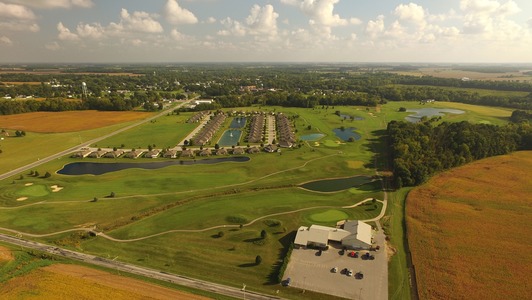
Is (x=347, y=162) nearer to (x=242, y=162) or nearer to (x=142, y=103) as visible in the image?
(x=242, y=162)

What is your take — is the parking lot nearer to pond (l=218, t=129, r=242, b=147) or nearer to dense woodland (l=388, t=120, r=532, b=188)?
dense woodland (l=388, t=120, r=532, b=188)

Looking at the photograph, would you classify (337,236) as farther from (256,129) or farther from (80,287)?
(256,129)

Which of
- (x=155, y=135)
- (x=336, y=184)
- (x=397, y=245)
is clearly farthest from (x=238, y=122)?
(x=397, y=245)

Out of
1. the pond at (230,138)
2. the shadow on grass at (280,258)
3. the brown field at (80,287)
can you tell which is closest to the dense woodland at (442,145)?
the shadow on grass at (280,258)

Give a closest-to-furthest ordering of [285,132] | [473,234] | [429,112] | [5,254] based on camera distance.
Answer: [5,254] < [473,234] < [285,132] < [429,112]

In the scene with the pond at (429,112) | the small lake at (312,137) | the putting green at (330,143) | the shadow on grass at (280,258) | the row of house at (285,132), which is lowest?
the shadow on grass at (280,258)

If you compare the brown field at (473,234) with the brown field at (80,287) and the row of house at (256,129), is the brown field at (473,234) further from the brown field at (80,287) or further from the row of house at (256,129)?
the row of house at (256,129)
